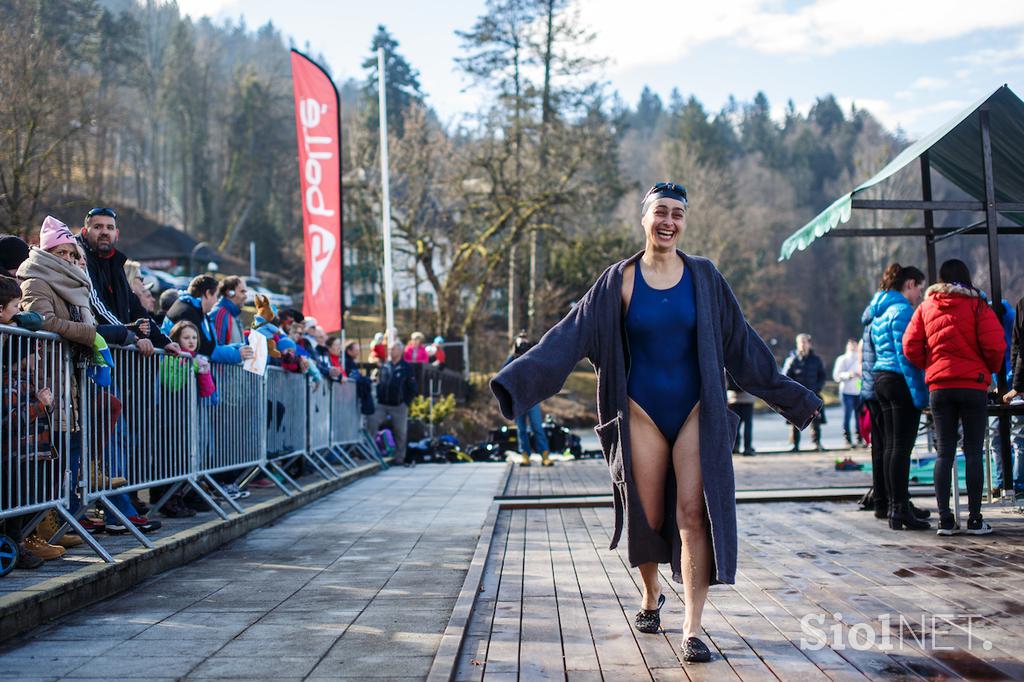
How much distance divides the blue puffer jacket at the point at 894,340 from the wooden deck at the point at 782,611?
109 cm

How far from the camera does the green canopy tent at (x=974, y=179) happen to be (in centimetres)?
971

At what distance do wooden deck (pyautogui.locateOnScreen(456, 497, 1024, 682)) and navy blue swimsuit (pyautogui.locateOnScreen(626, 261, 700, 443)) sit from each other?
3.22ft

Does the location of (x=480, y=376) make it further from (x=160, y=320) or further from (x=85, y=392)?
(x=85, y=392)

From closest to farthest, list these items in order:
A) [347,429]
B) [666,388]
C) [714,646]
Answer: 1. [714,646]
2. [666,388]
3. [347,429]

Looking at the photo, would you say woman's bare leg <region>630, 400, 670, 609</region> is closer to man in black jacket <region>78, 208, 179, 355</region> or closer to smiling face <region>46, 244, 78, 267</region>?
smiling face <region>46, 244, 78, 267</region>

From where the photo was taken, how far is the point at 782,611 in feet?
18.3

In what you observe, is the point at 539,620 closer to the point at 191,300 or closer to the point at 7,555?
the point at 7,555

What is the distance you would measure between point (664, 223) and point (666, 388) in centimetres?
71

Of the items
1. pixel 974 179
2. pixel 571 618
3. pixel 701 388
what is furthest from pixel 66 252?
pixel 974 179

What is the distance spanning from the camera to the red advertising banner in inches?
740

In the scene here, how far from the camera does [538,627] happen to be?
5309mm

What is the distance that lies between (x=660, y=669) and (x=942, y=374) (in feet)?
15.2

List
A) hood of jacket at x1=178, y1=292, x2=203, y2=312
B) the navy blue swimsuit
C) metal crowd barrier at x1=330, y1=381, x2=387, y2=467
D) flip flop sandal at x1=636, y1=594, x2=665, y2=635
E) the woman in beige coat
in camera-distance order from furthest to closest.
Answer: metal crowd barrier at x1=330, y1=381, x2=387, y2=467, hood of jacket at x1=178, y1=292, x2=203, y2=312, the woman in beige coat, flip flop sandal at x1=636, y1=594, x2=665, y2=635, the navy blue swimsuit

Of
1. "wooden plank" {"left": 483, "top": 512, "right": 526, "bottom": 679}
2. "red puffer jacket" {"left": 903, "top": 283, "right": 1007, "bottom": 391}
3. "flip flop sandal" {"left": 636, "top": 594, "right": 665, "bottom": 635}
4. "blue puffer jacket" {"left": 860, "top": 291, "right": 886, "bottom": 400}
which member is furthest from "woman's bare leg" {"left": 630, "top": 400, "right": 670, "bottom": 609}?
"blue puffer jacket" {"left": 860, "top": 291, "right": 886, "bottom": 400}
